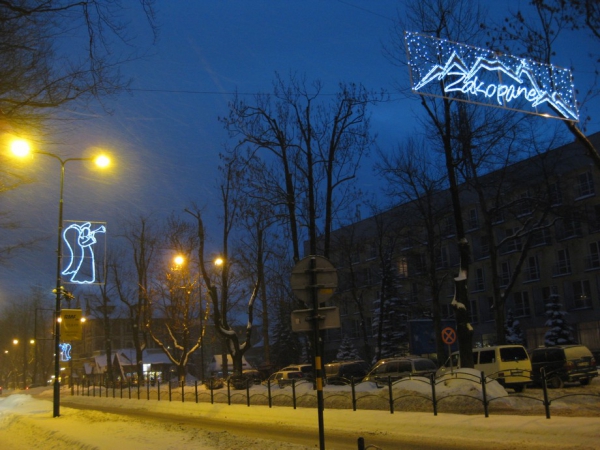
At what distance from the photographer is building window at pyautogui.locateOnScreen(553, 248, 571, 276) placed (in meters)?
51.2

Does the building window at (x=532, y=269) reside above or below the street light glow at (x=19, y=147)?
above

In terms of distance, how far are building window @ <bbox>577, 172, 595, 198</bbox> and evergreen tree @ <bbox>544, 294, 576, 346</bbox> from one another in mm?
8362

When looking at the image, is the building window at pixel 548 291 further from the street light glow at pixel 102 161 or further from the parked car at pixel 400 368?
the street light glow at pixel 102 161

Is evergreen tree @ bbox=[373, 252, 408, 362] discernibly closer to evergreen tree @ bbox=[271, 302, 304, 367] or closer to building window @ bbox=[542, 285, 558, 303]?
building window @ bbox=[542, 285, 558, 303]

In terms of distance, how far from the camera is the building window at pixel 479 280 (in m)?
59.3

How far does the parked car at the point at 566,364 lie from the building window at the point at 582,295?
2477cm

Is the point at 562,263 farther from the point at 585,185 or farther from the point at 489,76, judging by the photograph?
the point at 489,76

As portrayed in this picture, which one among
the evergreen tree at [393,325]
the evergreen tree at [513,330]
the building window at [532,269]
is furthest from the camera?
the evergreen tree at [393,325]

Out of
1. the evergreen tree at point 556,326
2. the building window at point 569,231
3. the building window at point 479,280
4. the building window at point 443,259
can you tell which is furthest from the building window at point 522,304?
the building window at point 443,259

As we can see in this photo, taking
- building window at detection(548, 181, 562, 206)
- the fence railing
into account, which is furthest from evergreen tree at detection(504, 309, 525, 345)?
the fence railing

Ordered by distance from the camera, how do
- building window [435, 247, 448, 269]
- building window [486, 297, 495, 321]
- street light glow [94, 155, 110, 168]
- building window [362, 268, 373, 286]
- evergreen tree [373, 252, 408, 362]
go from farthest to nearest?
building window [362, 268, 373, 286]
building window [435, 247, 448, 269]
building window [486, 297, 495, 321]
evergreen tree [373, 252, 408, 362]
street light glow [94, 155, 110, 168]

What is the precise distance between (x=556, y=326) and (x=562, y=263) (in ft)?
20.9

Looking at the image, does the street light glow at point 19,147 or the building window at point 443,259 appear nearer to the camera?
the street light glow at point 19,147

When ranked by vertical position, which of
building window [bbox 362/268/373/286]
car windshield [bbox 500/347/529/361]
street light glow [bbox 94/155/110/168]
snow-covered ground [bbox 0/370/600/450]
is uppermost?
building window [bbox 362/268/373/286]
